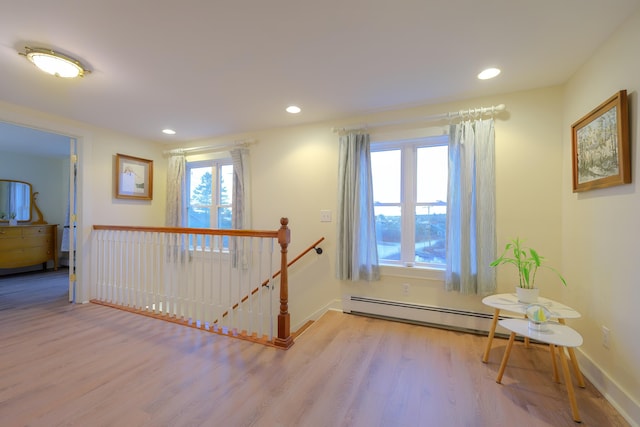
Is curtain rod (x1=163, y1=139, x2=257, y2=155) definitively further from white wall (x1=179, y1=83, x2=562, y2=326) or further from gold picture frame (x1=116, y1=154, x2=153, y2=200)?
gold picture frame (x1=116, y1=154, x2=153, y2=200)

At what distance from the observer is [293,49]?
1.86 metres

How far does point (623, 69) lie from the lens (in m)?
1.60

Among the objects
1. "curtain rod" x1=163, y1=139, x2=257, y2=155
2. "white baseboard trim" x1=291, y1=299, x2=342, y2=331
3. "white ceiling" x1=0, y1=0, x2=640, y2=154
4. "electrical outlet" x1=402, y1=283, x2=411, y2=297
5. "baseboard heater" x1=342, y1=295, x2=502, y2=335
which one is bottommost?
"white baseboard trim" x1=291, y1=299, x2=342, y2=331

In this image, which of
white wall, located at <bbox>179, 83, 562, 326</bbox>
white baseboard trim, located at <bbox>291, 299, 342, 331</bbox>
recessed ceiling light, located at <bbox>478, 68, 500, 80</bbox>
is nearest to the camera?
recessed ceiling light, located at <bbox>478, 68, 500, 80</bbox>

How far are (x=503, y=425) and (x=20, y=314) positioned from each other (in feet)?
14.9

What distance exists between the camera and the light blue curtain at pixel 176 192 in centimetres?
404

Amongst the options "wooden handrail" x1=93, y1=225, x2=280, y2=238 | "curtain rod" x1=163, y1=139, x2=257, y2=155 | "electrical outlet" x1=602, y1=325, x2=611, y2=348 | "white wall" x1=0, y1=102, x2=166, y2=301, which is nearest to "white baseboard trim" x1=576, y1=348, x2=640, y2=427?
"electrical outlet" x1=602, y1=325, x2=611, y2=348

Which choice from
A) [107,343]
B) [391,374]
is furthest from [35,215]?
[391,374]

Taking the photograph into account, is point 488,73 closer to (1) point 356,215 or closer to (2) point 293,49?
(2) point 293,49

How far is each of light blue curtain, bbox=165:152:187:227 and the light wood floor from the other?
1743 millimetres

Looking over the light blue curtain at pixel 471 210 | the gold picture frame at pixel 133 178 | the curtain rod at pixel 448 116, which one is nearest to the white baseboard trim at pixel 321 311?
the light blue curtain at pixel 471 210

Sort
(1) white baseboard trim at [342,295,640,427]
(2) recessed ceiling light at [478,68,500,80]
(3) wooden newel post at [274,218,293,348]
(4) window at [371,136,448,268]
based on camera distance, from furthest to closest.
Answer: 1. (4) window at [371,136,448,268]
2. (3) wooden newel post at [274,218,293,348]
3. (2) recessed ceiling light at [478,68,500,80]
4. (1) white baseboard trim at [342,295,640,427]

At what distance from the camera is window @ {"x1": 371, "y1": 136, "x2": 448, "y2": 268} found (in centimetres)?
279

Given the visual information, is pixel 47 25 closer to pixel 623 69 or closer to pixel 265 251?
pixel 265 251
